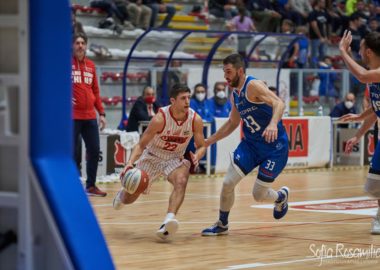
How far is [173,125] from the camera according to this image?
10031 mm

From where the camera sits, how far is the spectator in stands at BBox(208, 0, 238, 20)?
83.5 feet

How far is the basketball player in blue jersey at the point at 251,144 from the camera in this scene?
975 cm

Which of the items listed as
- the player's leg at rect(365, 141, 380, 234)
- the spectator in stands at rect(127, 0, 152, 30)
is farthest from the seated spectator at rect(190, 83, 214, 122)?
the player's leg at rect(365, 141, 380, 234)

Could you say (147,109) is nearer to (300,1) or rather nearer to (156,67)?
(156,67)

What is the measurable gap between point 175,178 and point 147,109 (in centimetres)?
812

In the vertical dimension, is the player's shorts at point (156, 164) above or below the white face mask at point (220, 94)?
above

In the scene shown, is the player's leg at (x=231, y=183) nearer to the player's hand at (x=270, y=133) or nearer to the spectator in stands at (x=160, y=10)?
the player's hand at (x=270, y=133)

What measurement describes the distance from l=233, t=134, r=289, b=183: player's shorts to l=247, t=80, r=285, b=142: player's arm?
532 mm

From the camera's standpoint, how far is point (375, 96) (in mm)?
9789

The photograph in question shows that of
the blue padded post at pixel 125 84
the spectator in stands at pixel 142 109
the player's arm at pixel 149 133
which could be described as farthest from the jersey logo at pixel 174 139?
the blue padded post at pixel 125 84

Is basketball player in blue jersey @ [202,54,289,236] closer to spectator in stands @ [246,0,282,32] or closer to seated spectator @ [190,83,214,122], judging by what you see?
seated spectator @ [190,83,214,122]

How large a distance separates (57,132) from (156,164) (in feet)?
17.7

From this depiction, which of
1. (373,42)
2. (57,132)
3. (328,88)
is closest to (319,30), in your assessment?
(328,88)

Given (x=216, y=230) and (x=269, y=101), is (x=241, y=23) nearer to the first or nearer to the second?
(x=269, y=101)
